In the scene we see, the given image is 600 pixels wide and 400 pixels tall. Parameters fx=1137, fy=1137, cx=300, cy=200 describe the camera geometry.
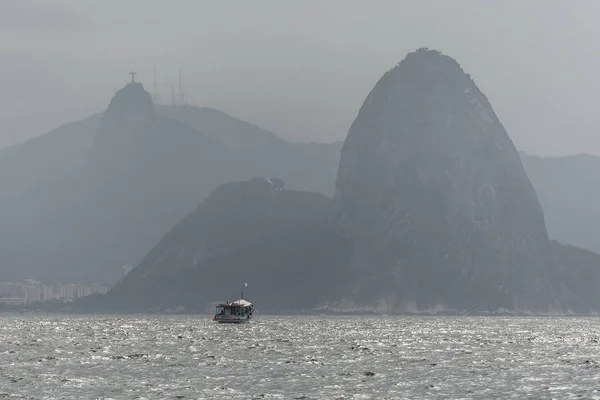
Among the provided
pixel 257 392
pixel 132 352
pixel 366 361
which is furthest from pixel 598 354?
pixel 257 392

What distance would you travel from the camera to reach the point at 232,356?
580ft

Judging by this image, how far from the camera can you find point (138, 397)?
11431 centimetres

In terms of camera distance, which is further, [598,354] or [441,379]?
[598,354]

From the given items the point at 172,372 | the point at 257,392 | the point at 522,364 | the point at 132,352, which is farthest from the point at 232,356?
the point at 257,392

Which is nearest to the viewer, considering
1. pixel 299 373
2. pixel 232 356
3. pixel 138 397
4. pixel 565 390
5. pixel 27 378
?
pixel 138 397

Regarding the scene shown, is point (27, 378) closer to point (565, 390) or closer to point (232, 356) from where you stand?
point (232, 356)

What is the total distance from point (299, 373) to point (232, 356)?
3494 centimetres

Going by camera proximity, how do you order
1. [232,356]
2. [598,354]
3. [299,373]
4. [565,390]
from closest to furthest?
1. [565,390]
2. [299,373]
3. [232,356]
4. [598,354]

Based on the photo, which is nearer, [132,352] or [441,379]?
[441,379]

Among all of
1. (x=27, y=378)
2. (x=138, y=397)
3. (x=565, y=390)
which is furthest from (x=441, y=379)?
(x=27, y=378)

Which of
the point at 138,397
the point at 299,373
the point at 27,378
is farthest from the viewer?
the point at 299,373

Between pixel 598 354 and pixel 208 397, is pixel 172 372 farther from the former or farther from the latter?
pixel 598 354

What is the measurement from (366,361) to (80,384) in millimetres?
52624

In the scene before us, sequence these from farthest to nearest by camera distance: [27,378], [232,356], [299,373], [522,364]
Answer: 1. [232,356]
2. [522,364]
3. [299,373]
4. [27,378]
